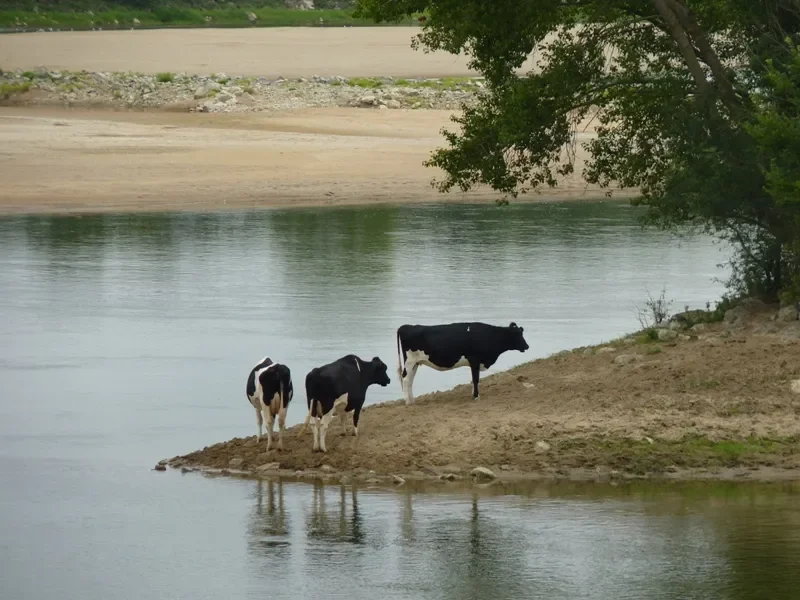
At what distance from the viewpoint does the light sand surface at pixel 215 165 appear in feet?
140

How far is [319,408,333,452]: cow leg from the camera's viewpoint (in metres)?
14.9

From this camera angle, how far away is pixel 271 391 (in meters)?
15.2

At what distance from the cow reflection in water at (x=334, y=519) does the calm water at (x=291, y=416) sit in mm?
33

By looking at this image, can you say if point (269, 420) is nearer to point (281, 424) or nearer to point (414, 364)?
point (281, 424)

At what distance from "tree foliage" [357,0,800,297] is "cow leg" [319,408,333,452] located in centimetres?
556

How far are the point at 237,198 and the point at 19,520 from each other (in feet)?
96.5

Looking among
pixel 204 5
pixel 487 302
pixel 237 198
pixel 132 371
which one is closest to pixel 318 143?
pixel 237 198

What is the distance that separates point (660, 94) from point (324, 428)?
726 cm

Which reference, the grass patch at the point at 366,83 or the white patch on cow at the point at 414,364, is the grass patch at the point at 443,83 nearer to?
the grass patch at the point at 366,83

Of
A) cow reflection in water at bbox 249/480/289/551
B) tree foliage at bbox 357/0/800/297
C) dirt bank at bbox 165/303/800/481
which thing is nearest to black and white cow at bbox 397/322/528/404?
dirt bank at bbox 165/303/800/481

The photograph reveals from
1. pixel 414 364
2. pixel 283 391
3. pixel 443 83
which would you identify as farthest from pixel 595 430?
pixel 443 83

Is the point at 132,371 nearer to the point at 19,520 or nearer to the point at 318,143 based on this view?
the point at 19,520

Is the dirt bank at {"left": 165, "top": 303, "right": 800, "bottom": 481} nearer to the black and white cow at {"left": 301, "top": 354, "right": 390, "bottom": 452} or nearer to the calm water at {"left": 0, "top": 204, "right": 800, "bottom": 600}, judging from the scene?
the black and white cow at {"left": 301, "top": 354, "right": 390, "bottom": 452}

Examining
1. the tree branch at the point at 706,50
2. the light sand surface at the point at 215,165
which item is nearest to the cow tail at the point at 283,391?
the tree branch at the point at 706,50
